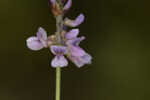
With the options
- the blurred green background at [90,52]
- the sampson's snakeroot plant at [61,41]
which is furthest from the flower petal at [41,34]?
the blurred green background at [90,52]

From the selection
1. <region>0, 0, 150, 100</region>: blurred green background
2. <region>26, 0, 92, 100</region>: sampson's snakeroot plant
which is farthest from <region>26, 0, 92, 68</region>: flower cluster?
<region>0, 0, 150, 100</region>: blurred green background

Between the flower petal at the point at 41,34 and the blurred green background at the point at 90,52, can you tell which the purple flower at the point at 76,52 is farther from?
the blurred green background at the point at 90,52

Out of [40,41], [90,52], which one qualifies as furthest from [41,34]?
[90,52]

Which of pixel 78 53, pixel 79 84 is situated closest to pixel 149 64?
pixel 79 84

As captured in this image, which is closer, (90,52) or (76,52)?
(76,52)

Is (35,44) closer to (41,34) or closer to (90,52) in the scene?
(41,34)
